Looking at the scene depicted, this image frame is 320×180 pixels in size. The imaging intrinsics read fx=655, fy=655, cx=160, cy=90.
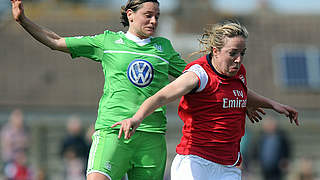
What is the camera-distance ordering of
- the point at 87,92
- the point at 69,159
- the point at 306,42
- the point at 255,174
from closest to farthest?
the point at 69,159
the point at 255,174
the point at 87,92
the point at 306,42

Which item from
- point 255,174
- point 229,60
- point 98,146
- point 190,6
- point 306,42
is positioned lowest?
point 255,174

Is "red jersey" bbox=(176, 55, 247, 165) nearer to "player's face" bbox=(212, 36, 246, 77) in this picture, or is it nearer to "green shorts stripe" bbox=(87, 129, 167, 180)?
"player's face" bbox=(212, 36, 246, 77)

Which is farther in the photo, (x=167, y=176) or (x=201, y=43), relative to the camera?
(x=167, y=176)

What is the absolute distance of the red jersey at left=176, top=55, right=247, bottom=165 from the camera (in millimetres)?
5246

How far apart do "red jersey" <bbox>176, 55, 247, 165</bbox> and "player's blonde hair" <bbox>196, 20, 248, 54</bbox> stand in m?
0.15

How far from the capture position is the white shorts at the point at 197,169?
520cm

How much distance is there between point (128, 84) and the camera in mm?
5586

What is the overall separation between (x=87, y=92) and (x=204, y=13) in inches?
194

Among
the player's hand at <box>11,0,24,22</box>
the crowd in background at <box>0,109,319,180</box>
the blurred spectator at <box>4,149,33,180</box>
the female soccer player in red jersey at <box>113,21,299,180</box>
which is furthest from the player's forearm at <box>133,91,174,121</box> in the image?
the crowd in background at <box>0,109,319,180</box>

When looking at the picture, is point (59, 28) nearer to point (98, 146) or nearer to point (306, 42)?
point (306, 42)

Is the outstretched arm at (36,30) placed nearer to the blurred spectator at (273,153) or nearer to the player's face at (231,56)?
the player's face at (231,56)

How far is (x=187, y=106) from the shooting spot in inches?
210

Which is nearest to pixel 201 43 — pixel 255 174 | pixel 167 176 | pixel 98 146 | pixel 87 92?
pixel 98 146

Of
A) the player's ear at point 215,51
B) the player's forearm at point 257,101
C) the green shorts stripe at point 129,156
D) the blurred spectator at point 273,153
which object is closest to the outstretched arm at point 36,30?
the green shorts stripe at point 129,156
